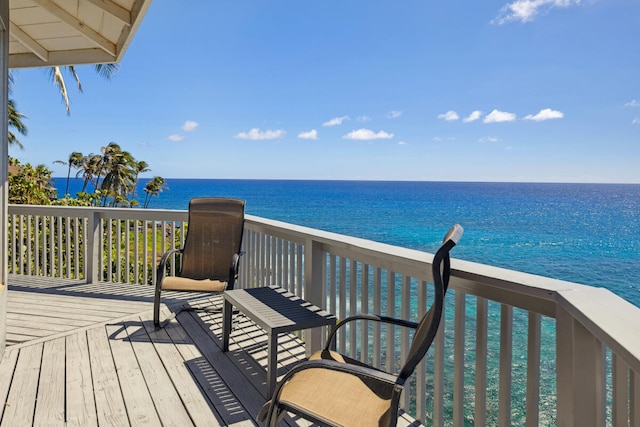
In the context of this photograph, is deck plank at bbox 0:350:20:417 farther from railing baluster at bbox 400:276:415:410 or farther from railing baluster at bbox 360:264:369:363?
railing baluster at bbox 400:276:415:410

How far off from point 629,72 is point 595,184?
57.9 metres

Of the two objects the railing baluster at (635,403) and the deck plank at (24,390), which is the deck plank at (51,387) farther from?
the railing baluster at (635,403)

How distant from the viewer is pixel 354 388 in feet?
5.79

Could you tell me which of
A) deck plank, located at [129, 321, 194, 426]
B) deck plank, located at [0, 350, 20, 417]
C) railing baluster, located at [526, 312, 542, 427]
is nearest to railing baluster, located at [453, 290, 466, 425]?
railing baluster, located at [526, 312, 542, 427]

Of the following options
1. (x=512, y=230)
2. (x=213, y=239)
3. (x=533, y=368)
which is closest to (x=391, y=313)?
(x=533, y=368)

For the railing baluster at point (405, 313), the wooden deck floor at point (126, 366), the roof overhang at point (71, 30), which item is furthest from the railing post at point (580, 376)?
the roof overhang at point (71, 30)

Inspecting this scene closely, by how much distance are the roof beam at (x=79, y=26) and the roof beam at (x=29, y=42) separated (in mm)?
584

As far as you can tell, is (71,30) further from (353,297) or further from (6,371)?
(353,297)

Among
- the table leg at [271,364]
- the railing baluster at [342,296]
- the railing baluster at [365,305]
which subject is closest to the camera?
the table leg at [271,364]

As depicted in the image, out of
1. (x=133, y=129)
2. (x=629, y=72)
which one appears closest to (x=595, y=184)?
(x=629, y=72)

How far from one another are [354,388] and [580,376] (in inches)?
33.8

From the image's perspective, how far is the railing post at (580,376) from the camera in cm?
121

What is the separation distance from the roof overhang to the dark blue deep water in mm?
19939

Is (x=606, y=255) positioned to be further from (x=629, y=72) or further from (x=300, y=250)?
(x=300, y=250)
